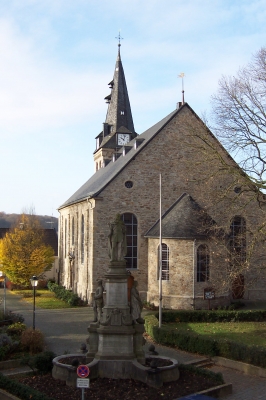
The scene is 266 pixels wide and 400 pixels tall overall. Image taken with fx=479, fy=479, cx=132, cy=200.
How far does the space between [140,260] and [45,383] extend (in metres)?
17.7

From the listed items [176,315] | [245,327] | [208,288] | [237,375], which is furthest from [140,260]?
[237,375]

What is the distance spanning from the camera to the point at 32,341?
16.5m

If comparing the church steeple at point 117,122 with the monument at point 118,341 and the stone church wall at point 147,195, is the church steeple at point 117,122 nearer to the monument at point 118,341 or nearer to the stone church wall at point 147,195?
the stone church wall at point 147,195

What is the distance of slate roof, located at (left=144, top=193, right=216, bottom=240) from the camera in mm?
26734

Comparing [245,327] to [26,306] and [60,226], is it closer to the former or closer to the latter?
[26,306]

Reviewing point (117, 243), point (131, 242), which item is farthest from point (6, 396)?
point (131, 242)

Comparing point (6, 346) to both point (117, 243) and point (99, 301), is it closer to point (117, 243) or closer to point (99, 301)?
point (99, 301)

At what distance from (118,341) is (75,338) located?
7.15 m

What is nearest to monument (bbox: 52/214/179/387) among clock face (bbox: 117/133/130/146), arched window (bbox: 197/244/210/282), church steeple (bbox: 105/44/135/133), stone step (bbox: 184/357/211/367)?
stone step (bbox: 184/357/211/367)

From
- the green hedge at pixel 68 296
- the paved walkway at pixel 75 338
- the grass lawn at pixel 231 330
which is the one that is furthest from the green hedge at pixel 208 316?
the green hedge at pixel 68 296

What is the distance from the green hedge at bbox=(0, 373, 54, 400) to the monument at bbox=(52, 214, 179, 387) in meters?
1.29

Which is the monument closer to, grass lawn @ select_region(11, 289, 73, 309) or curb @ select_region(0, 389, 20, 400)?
curb @ select_region(0, 389, 20, 400)

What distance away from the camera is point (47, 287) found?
44.6m

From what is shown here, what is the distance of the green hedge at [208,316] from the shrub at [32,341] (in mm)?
7887
